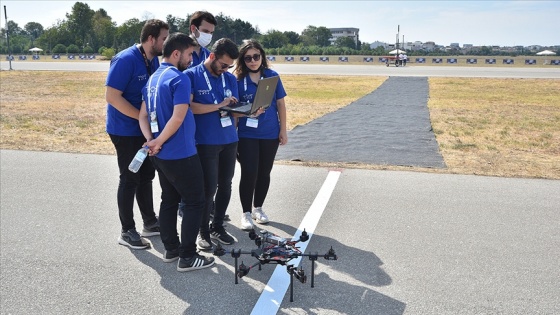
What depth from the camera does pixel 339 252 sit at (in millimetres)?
4438

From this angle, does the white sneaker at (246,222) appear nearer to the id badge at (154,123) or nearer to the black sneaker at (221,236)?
the black sneaker at (221,236)

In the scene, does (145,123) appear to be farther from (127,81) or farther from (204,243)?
(204,243)

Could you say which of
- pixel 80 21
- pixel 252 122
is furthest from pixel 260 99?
pixel 80 21

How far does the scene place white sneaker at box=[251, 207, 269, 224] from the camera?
519cm

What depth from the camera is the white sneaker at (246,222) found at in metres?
5.00

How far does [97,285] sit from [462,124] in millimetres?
10419

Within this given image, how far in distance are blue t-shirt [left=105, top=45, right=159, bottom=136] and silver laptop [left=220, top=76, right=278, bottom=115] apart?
0.78m

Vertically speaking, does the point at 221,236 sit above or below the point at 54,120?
below

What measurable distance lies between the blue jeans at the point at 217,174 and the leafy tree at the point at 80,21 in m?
96.2

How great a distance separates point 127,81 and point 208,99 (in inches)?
27.6

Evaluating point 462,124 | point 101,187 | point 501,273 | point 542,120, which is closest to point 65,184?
point 101,187

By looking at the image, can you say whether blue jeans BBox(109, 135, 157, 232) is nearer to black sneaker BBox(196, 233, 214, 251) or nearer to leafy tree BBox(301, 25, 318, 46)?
black sneaker BBox(196, 233, 214, 251)

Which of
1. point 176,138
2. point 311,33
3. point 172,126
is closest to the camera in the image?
point 172,126

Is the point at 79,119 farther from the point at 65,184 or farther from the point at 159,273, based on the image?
the point at 159,273
